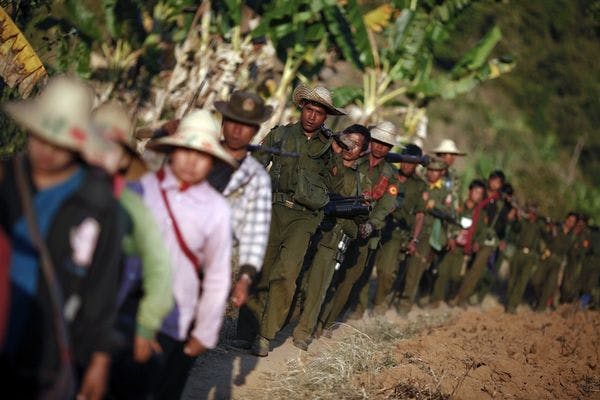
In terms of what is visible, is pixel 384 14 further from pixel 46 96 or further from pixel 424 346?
pixel 46 96

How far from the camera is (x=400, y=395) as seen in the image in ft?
A: 21.7

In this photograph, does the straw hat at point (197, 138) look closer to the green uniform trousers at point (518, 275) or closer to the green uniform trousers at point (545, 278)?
the green uniform trousers at point (518, 275)

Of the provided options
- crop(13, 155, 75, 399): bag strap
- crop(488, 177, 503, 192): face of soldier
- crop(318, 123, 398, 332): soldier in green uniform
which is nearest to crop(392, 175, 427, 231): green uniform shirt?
crop(318, 123, 398, 332): soldier in green uniform

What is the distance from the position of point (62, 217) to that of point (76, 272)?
0.23m

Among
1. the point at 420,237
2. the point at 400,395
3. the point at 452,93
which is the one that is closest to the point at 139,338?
the point at 400,395

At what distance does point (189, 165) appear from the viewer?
165 inches

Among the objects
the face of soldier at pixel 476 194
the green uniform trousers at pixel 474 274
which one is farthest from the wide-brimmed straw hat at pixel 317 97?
the green uniform trousers at pixel 474 274

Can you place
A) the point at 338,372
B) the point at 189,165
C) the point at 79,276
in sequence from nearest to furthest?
the point at 79,276 < the point at 189,165 < the point at 338,372

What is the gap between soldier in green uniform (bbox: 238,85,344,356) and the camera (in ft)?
24.7

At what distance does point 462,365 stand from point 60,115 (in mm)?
5675

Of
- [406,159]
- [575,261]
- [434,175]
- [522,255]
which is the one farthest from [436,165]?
[575,261]

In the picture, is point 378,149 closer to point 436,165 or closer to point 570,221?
point 436,165

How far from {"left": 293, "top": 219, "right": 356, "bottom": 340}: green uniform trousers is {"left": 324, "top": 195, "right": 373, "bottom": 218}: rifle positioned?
169 millimetres

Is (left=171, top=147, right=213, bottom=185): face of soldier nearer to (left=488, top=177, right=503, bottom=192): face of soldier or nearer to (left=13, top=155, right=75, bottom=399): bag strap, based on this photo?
(left=13, top=155, right=75, bottom=399): bag strap
